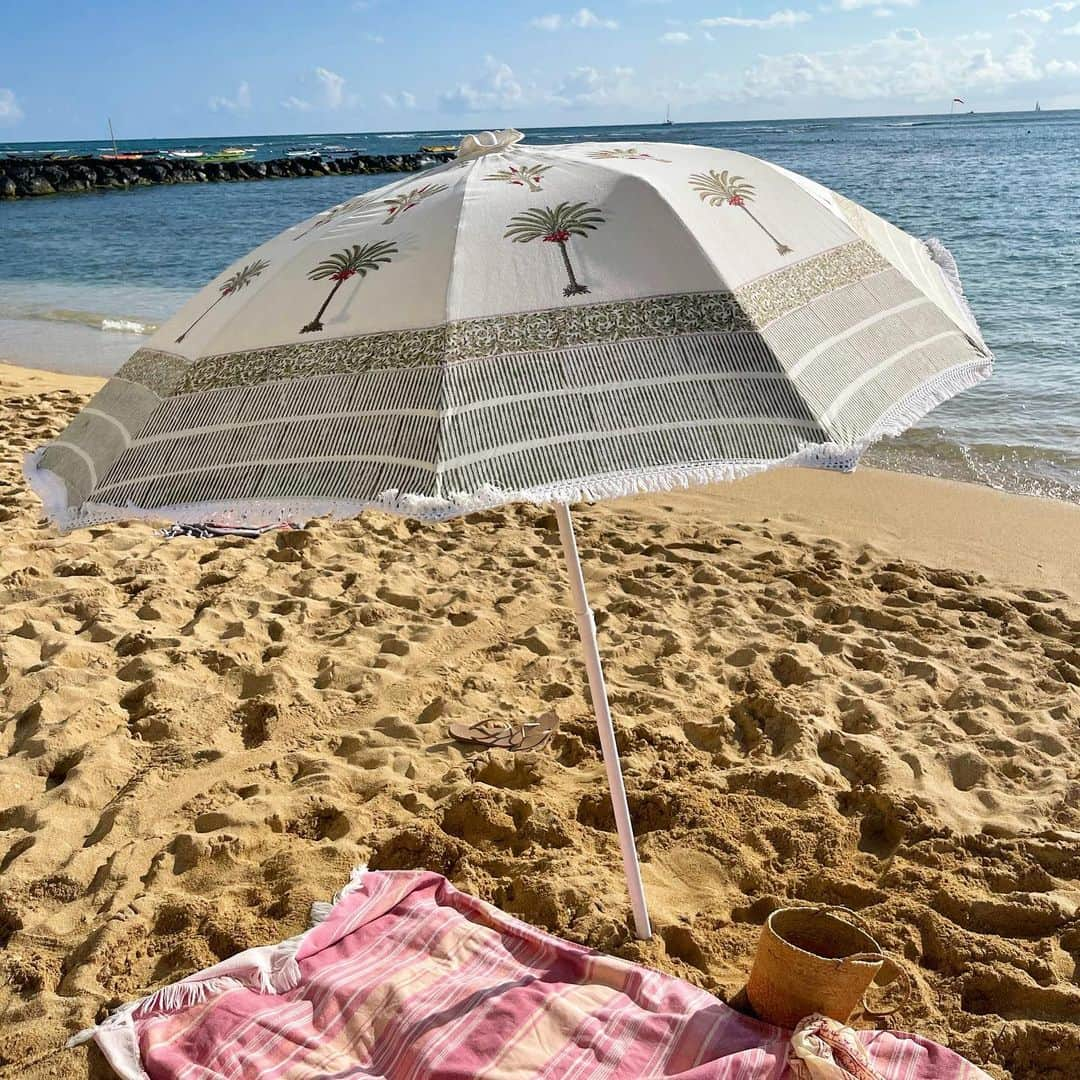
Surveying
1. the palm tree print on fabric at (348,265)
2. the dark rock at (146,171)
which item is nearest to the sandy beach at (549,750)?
the palm tree print on fabric at (348,265)

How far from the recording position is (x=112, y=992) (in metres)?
2.51

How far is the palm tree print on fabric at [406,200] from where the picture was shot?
195cm

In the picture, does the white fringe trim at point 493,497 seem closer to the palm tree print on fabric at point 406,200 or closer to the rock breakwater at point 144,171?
the palm tree print on fabric at point 406,200

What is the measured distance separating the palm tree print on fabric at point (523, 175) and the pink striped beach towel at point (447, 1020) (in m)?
1.89

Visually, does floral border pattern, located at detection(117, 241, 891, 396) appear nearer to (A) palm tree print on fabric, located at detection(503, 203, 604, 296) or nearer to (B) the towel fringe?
(A) palm tree print on fabric, located at detection(503, 203, 604, 296)

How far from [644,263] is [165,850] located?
236 cm

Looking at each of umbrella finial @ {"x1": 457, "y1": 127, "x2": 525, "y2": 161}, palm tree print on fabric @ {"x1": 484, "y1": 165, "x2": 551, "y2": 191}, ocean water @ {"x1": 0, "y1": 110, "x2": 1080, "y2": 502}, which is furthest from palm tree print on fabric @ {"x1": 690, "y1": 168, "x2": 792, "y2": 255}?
ocean water @ {"x1": 0, "y1": 110, "x2": 1080, "y2": 502}

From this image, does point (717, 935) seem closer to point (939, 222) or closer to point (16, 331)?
point (16, 331)

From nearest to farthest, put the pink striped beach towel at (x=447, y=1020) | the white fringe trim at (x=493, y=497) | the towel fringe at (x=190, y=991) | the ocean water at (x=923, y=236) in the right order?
the white fringe trim at (x=493, y=497), the pink striped beach towel at (x=447, y=1020), the towel fringe at (x=190, y=991), the ocean water at (x=923, y=236)

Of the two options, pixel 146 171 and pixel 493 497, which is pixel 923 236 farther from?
pixel 146 171

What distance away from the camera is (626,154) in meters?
2.15

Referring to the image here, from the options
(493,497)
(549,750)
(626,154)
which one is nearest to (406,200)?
(626,154)

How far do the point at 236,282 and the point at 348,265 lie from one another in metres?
0.39

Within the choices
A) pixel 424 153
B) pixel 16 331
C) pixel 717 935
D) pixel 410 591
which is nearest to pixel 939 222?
pixel 16 331
